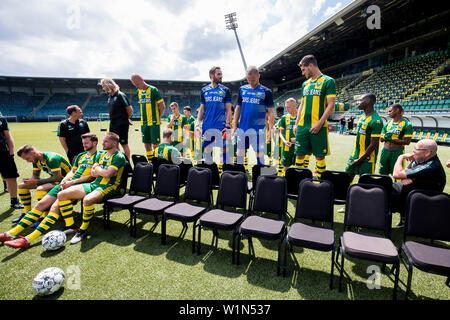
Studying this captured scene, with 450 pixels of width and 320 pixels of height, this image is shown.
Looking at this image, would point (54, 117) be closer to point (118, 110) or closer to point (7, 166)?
point (7, 166)

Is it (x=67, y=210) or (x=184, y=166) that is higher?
(x=184, y=166)

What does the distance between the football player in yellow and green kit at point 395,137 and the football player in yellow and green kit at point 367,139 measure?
0.44m

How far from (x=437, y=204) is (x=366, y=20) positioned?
23.5 meters

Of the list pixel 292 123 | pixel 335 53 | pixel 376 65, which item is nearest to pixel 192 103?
pixel 335 53

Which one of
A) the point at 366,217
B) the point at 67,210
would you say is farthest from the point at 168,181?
the point at 366,217

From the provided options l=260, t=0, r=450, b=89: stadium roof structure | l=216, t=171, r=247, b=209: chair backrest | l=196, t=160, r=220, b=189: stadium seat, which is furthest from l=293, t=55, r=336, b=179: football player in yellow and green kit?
l=260, t=0, r=450, b=89: stadium roof structure

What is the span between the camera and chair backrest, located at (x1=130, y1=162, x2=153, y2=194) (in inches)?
144

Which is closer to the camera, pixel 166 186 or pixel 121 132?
pixel 166 186

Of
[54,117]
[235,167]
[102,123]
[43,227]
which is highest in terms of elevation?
[54,117]

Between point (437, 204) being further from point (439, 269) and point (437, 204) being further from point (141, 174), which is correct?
point (141, 174)

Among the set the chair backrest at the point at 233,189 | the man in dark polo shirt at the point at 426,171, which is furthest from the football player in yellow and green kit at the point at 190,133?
the man in dark polo shirt at the point at 426,171

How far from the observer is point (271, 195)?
3.05 m

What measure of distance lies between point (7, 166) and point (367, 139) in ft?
22.0

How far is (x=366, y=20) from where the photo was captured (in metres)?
18.9
